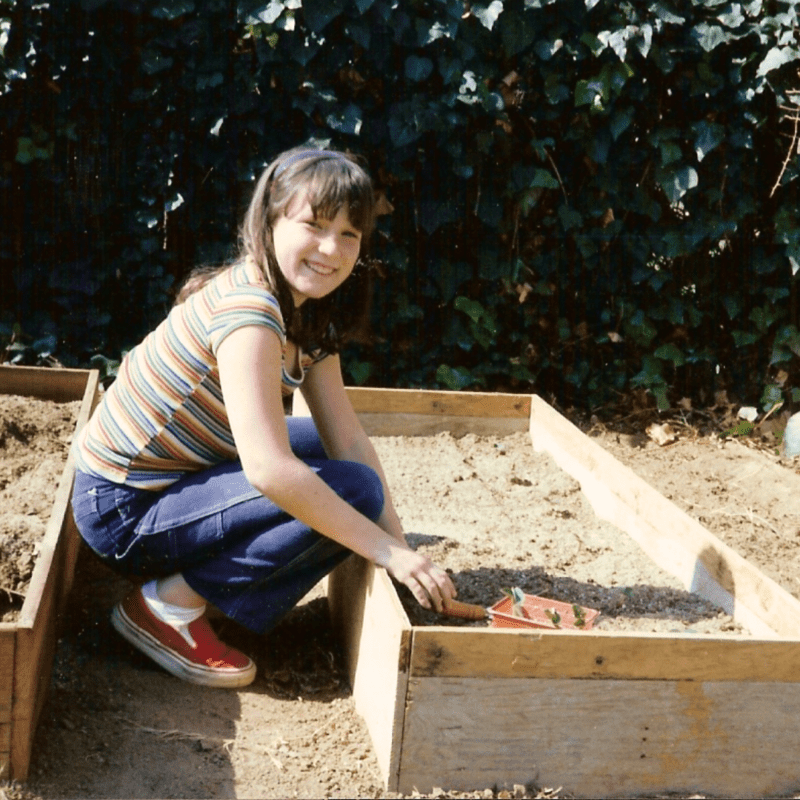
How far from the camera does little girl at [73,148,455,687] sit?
7.80 feet

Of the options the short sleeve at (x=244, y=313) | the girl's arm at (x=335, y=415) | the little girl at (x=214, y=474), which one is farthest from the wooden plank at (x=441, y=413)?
the short sleeve at (x=244, y=313)

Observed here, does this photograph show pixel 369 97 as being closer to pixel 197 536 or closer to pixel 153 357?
pixel 153 357

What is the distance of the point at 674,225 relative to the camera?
4727 mm

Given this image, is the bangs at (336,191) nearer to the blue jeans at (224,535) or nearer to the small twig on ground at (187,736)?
the blue jeans at (224,535)

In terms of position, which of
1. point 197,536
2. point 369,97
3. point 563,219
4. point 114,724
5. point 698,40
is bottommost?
point 114,724

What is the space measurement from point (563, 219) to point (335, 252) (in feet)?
8.05

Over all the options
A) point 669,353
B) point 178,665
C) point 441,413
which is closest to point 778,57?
point 669,353

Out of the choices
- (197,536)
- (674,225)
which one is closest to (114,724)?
(197,536)

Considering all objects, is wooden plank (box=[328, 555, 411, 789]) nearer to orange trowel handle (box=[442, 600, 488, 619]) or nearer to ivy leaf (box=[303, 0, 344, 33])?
orange trowel handle (box=[442, 600, 488, 619])

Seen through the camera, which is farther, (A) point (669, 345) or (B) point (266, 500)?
(A) point (669, 345)

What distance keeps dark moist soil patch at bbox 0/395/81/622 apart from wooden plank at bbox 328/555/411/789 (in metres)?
0.75

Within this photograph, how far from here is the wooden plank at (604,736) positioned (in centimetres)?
199

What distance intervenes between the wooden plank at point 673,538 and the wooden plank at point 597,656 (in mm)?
266

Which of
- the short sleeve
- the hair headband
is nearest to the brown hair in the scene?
the hair headband
